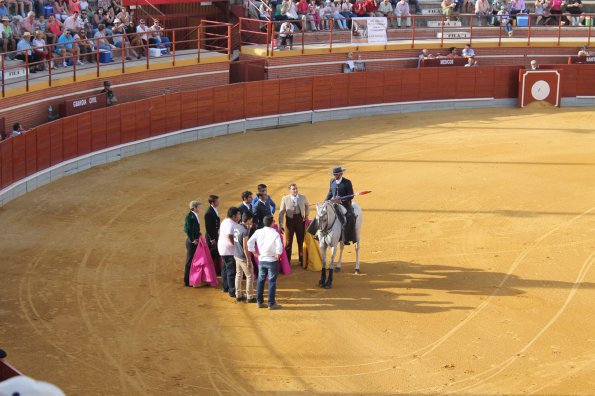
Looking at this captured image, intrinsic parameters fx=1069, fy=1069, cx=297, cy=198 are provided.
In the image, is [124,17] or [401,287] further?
[124,17]

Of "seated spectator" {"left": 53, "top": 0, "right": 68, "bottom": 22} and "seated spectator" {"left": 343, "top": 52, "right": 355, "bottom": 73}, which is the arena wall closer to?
"seated spectator" {"left": 53, "top": 0, "right": 68, "bottom": 22}

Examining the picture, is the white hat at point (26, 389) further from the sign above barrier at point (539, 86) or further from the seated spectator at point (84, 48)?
the sign above barrier at point (539, 86)

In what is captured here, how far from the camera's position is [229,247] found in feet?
55.3

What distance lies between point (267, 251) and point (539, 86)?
2106cm

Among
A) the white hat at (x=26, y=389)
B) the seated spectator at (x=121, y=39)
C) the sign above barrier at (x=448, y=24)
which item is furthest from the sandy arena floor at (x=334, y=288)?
the sign above barrier at (x=448, y=24)

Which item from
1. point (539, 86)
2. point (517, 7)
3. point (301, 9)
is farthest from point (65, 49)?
point (517, 7)

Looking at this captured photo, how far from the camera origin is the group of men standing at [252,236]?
648 inches

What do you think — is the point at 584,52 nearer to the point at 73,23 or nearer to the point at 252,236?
the point at 73,23

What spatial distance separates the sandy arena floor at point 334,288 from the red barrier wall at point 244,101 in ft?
2.64

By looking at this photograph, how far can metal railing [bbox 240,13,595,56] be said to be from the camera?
3500 cm

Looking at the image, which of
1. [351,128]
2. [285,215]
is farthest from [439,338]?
[351,128]

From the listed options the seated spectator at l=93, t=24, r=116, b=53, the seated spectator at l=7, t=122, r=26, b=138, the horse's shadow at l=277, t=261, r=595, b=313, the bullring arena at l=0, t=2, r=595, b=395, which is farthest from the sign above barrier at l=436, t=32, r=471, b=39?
the horse's shadow at l=277, t=261, r=595, b=313

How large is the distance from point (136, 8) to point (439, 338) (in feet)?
66.7

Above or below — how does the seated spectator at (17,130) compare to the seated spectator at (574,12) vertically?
below
